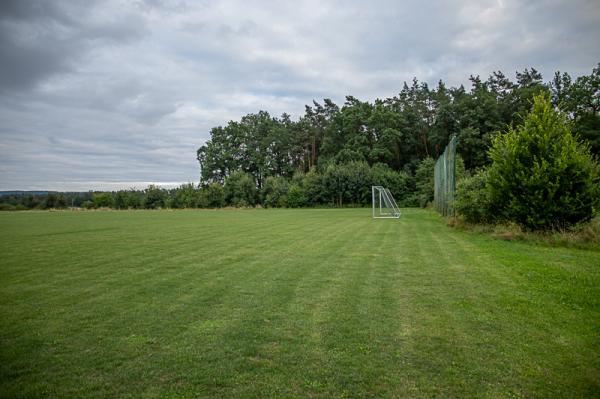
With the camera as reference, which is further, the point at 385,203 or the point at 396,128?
the point at 396,128

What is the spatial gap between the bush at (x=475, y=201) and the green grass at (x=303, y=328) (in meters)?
6.27

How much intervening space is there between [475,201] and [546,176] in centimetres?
371

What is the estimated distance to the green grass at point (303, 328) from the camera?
3281 mm

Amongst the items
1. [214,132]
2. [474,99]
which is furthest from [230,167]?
[474,99]

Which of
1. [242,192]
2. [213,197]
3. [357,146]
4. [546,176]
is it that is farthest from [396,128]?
[546,176]

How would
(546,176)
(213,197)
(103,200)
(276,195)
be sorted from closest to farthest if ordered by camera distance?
(546,176), (276,195), (213,197), (103,200)

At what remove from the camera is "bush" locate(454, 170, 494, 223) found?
15.2 meters

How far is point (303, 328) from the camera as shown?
457cm

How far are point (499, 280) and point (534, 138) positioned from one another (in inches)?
309

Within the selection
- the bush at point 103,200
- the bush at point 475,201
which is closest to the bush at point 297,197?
the bush at point 103,200

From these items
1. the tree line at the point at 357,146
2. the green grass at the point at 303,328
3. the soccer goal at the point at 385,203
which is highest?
the tree line at the point at 357,146

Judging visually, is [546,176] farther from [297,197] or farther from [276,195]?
[276,195]

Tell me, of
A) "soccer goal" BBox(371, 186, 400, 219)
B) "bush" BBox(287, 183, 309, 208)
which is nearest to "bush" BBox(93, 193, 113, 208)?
"bush" BBox(287, 183, 309, 208)

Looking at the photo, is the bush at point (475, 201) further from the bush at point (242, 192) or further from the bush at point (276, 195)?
the bush at point (242, 192)
